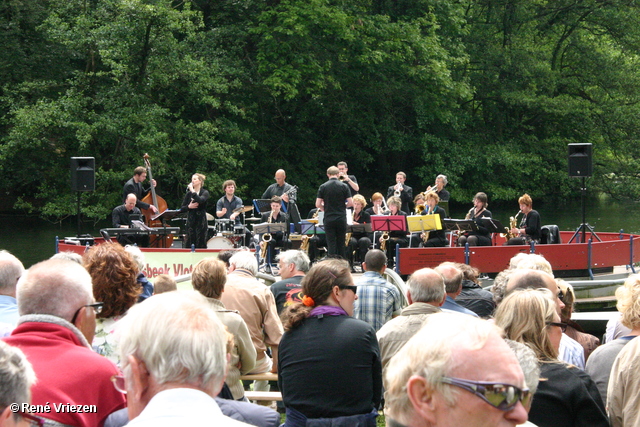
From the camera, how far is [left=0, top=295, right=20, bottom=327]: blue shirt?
12.5 ft

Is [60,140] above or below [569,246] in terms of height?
above

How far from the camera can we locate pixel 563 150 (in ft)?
106

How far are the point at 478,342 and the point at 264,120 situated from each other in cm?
2842

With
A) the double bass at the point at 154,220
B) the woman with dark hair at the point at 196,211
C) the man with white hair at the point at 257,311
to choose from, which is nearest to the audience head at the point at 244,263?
the man with white hair at the point at 257,311

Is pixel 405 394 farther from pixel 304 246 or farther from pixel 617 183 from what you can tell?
pixel 617 183

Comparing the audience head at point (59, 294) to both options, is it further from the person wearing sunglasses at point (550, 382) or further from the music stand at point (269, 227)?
the music stand at point (269, 227)

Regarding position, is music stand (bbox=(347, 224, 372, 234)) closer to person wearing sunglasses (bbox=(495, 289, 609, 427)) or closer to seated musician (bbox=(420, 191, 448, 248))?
A: seated musician (bbox=(420, 191, 448, 248))

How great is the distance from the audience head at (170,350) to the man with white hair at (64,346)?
45cm

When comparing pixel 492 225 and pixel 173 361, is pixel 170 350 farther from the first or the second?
pixel 492 225

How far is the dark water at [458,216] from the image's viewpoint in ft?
74.9

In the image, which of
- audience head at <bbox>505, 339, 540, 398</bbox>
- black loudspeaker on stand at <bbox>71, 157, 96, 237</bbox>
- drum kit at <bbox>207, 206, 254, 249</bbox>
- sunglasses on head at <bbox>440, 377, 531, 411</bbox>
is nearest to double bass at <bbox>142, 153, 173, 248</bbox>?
drum kit at <bbox>207, 206, 254, 249</bbox>

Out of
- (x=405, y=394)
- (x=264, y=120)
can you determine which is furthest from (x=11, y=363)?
(x=264, y=120)

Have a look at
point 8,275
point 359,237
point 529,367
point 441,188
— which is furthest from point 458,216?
point 529,367

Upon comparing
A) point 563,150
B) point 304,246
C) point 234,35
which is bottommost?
point 304,246
